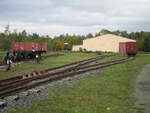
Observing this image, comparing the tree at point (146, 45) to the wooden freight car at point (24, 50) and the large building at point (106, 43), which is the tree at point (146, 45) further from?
the wooden freight car at point (24, 50)

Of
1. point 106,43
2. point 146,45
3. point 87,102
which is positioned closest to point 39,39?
point 106,43

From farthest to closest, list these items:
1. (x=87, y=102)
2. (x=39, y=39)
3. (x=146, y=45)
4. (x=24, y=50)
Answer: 1. (x=39, y=39)
2. (x=146, y=45)
3. (x=24, y=50)
4. (x=87, y=102)

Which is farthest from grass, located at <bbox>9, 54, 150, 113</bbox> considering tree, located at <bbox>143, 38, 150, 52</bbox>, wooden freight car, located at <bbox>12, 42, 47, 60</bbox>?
tree, located at <bbox>143, 38, 150, 52</bbox>

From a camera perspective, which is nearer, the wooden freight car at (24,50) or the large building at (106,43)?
the wooden freight car at (24,50)

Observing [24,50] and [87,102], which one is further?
[24,50]

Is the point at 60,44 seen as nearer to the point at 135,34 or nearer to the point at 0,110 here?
the point at 135,34

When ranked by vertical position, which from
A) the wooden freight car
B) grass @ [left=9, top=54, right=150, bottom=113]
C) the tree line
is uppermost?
the tree line

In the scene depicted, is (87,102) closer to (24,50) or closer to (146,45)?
(24,50)

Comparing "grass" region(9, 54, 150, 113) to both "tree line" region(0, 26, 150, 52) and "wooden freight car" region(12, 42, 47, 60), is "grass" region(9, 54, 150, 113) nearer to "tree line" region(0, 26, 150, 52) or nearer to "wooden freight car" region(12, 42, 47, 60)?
"wooden freight car" region(12, 42, 47, 60)

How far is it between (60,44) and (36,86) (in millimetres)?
102145

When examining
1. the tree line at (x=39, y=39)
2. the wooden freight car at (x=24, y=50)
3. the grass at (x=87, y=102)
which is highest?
the tree line at (x=39, y=39)

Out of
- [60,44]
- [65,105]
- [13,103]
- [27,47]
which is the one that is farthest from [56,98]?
[60,44]

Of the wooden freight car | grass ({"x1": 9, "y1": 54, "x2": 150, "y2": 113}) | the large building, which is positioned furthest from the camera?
the large building

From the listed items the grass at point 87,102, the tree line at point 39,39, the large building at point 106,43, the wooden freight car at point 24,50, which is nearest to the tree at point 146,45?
the tree line at point 39,39
